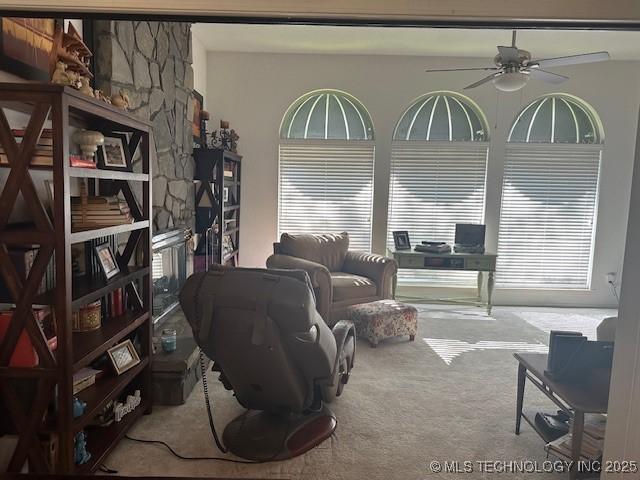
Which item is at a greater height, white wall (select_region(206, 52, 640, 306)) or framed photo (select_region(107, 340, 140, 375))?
white wall (select_region(206, 52, 640, 306))

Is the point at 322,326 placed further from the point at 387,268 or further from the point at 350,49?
the point at 350,49

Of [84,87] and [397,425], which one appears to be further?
[397,425]

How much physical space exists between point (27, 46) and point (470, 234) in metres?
4.54

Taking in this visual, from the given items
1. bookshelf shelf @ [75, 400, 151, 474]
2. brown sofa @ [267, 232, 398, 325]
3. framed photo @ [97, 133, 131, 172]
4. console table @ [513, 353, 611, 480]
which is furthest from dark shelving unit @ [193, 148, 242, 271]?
console table @ [513, 353, 611, 480]

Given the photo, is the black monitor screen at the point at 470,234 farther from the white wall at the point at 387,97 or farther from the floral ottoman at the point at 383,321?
the floral ottoman at the point at 383,321

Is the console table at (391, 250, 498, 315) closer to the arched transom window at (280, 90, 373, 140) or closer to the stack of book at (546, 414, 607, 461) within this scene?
the arched transom window at (280, 90, 373, 140)

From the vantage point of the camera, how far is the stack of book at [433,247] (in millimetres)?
4945

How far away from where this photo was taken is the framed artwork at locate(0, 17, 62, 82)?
1754 millimetres

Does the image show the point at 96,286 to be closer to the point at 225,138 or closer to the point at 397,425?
the point at 397,425

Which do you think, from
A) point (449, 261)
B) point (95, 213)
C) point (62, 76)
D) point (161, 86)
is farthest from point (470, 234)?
point (62, 76)

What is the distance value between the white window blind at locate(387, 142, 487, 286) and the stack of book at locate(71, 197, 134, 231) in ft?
12.8

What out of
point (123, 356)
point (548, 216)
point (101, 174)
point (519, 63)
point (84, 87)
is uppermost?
point (519, 63)

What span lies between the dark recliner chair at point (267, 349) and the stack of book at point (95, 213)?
0.51 meters

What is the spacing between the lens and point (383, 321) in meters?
A: 3.84
